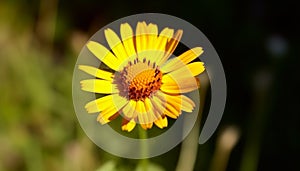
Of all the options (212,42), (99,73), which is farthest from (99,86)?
(212,42)

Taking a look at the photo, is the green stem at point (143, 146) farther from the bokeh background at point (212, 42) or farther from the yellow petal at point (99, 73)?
the bokeh background at point (212, 42)

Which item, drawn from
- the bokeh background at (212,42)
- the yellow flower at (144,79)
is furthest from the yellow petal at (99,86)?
the bokeh background at (212,42)

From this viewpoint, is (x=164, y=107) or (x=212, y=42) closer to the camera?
(x=164, y=107)

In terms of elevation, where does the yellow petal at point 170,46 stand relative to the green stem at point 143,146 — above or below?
above

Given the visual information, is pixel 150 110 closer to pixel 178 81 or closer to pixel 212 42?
pixel 178 81

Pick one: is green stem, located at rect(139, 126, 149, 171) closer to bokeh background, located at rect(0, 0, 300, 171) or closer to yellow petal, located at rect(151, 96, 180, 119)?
yellow petal, located at rect(151, 96, 180, 119)

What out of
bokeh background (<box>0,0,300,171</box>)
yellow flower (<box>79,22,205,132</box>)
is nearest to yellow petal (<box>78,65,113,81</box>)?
yellow flower (<box>79,22,205,132</box>)

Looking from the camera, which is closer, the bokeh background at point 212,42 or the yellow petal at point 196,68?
the yellow petal at point 196,68
